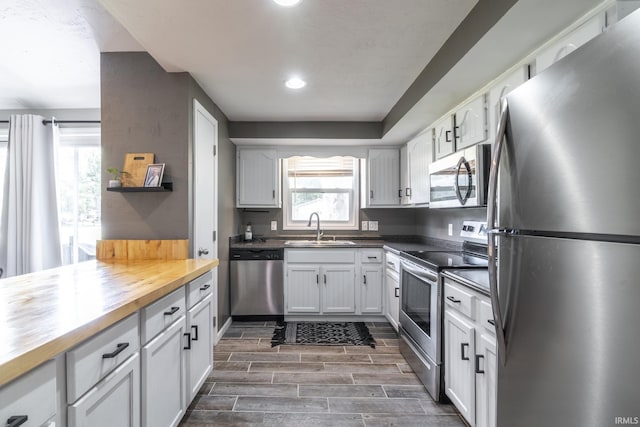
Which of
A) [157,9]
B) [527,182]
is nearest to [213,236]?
[157,9]

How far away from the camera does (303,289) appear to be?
3473 millimetres

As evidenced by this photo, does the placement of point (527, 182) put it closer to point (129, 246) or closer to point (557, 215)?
point (557, 215)

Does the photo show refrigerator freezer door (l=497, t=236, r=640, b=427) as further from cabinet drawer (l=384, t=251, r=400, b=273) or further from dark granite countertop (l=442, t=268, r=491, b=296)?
cabinet drawer (l=384, t=251, r=400, b=273)

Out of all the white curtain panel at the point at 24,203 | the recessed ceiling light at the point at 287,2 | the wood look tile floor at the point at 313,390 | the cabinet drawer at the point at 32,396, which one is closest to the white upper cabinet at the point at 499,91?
the recessed ceiling light at the point at 287,2

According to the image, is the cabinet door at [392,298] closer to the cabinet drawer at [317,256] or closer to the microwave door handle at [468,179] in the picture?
the cabinet drawer at [317,256]

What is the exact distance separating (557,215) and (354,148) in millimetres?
3199

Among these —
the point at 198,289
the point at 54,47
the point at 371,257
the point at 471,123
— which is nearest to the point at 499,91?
the point at 471,123

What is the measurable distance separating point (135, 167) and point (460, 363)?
2554 mm

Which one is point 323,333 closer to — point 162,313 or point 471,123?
point 162,313

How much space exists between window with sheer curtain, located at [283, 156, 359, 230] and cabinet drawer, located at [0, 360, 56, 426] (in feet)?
11.0

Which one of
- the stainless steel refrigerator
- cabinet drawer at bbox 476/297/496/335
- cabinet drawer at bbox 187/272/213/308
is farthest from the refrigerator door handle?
cabinet drawer at bbox 187/272/213/308

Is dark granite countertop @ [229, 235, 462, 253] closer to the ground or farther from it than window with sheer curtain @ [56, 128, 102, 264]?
closer to the ground

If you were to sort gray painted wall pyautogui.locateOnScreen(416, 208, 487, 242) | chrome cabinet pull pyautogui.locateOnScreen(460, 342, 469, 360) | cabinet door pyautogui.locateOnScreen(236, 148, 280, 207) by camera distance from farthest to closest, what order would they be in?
1. cabinet door pyautogui.locateOnScreen(236, 148, 280, 207)
2. gray painted wall pyautogui.locateOnScreen(416, 208, 487, 242)
3. chrome cabinet pull pyautogui.locateOnScreen(460, 342, 469, 360)

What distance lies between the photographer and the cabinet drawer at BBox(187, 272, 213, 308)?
1.79 m
